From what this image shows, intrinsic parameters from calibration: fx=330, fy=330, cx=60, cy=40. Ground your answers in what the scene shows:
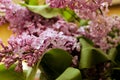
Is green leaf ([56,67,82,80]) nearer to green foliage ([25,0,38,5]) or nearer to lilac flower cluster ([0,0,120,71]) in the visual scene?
lilac flower cluster ([0,0,120,71])

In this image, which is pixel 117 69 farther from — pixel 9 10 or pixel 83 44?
pixel 9 10

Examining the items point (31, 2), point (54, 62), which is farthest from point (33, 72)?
point (31, 2)

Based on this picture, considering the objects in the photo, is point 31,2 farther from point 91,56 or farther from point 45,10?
point 91,56

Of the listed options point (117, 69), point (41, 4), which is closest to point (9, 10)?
point (41, 4)

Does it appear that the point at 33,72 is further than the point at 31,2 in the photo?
No

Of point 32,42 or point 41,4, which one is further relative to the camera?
point 41,4

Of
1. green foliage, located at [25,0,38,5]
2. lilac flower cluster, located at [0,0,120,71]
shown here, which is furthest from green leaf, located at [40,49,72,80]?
green foliage, located at [25,0,38,5]

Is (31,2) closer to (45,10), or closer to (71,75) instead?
(45,10)
